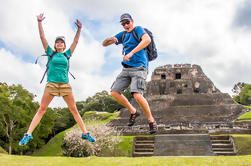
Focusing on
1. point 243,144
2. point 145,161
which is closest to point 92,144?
point 243,144

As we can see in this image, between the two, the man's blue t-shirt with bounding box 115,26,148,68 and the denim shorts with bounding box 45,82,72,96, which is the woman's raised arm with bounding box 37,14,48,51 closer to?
the denim shorts with bounding box 45,82,72,96

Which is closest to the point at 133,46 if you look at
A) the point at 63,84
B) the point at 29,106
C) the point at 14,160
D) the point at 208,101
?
the point at 63,84

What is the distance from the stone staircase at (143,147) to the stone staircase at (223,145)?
18.1ft

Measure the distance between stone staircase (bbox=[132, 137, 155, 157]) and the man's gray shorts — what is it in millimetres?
17722

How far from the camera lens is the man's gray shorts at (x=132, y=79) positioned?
547cm

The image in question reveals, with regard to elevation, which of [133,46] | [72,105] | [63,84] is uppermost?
[133,46]

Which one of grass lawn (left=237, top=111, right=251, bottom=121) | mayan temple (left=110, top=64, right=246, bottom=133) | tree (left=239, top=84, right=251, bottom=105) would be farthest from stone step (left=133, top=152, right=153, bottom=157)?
tree (left=239, top=84, right=251, bottom=105)

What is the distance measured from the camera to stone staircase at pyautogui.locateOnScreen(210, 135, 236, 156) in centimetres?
2041

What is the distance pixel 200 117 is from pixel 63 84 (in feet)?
110

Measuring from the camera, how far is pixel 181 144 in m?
22.8

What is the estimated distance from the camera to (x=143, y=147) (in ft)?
80.1

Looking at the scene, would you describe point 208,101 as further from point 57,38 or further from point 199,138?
point 57,38

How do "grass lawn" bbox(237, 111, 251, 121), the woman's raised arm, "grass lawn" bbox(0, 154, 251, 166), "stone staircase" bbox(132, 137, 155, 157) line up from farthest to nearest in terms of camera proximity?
1. "grass lawn" bbox(237, 111, 251, 121)
2. "stone staircase" bbox(132, 137, 155, 157)
3. "grass lawn" bbox(0, 154, 251, 166)
4. the woman's raised arm

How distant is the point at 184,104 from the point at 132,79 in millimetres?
38919
